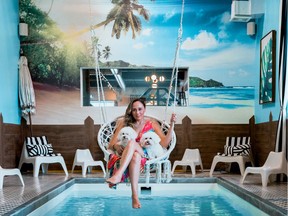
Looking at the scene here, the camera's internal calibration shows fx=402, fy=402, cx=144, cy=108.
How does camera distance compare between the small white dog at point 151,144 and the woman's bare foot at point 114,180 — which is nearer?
the woman's bare foot at point 114,180

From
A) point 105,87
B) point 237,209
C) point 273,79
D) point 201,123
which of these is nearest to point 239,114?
point 201,123

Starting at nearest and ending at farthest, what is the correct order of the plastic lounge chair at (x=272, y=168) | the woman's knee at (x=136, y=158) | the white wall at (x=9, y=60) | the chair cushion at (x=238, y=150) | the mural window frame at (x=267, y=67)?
1. the woman's knee at (x=136, y=158)
2. the plastic lounge chair at (x=272, y=168)
3. the mural window frame at (x=267, y=67)
4. the chair cushion at (x=238, y=150)
5. the white wall at (x=9, y=60)

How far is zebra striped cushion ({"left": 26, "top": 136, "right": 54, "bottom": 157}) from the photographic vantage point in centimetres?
688

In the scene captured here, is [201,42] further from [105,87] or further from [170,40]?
[105,87]

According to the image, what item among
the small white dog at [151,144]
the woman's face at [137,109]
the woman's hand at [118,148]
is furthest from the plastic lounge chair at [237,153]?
the woman's hand at [118,148]

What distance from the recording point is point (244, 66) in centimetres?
781

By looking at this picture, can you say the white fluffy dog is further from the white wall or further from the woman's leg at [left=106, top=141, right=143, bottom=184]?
the white wall

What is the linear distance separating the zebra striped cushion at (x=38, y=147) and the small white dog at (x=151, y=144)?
135 inches

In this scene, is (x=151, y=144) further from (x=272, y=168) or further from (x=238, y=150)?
(x=238, y=150)

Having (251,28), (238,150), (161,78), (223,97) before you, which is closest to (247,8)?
(251,28)

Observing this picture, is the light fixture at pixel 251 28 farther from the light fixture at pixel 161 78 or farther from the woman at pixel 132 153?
the woman at pixel 132 153

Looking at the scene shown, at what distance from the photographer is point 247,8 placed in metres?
6.93

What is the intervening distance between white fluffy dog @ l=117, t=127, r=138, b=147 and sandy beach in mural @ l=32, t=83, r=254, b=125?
3855 millimetres

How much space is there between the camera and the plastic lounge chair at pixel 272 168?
507 centimetres
